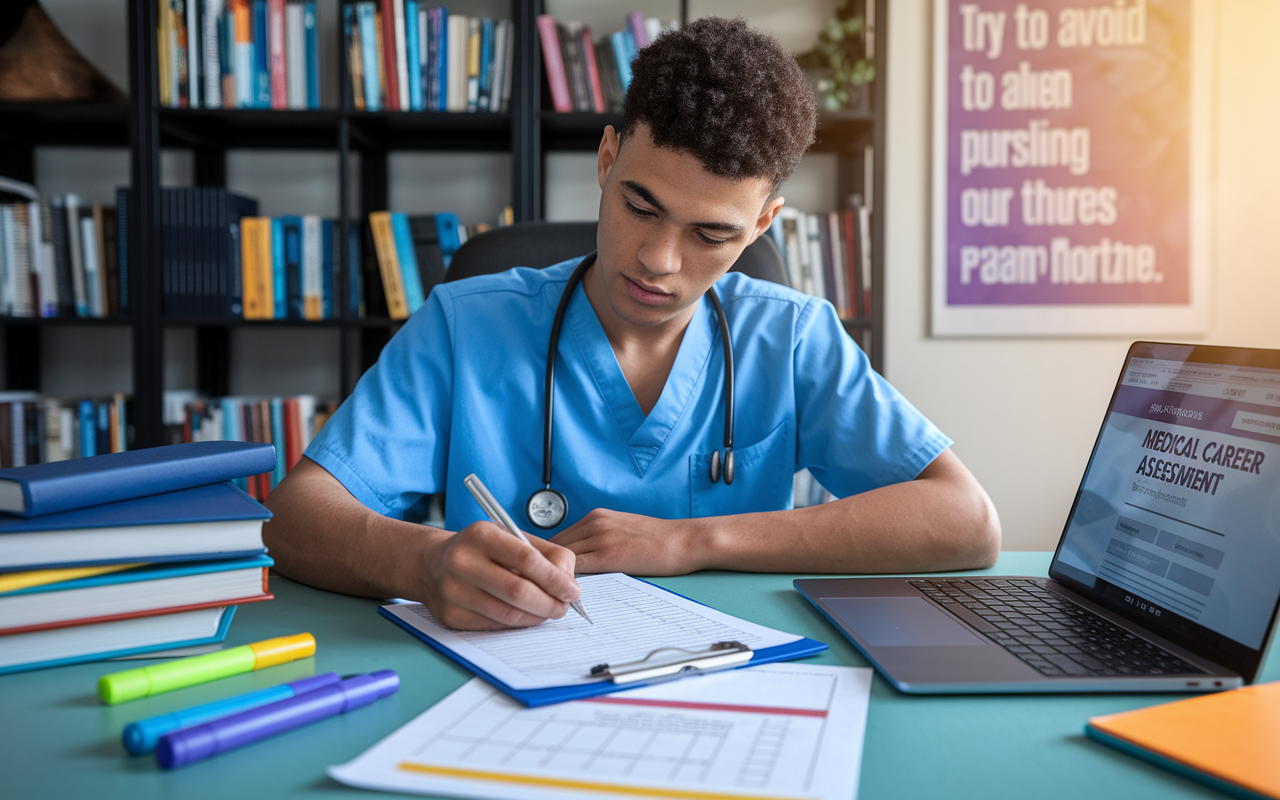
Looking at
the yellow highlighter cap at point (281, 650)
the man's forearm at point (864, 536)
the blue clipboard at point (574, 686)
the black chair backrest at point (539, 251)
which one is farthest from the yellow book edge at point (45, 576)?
the black chair backrest at point (539, 251)

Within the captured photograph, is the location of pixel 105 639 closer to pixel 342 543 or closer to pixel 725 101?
pixel 342 543

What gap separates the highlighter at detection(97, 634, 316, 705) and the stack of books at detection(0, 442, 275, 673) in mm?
36

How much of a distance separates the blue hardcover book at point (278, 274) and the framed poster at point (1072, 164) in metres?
1.71

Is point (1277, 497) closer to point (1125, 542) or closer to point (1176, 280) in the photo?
point (1125, 542)

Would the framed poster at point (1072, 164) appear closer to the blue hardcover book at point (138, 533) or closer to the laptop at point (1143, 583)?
the laptop at point (1143, 583)

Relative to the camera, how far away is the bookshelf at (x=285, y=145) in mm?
2068

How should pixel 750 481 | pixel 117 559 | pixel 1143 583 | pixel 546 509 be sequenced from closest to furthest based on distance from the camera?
1. pixel 117 559
2. pixel 1143 583
3. pixel 546 509
4. pixel 750 481

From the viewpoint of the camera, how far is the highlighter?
0.51 meters

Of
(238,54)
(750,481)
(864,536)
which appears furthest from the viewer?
(238,54)

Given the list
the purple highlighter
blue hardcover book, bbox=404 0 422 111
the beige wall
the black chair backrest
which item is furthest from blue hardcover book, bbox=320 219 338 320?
the purple highlighter

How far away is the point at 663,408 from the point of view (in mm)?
1135

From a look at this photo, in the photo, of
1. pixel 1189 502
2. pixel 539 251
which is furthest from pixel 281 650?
pixel 539 251

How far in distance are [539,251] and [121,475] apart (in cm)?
89

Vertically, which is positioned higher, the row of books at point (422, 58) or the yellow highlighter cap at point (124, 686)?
the row of books at point (422, 58)
